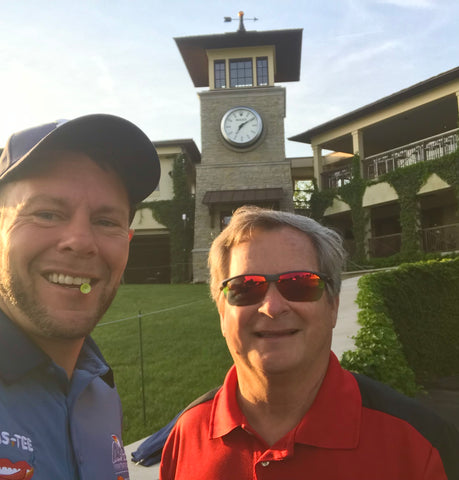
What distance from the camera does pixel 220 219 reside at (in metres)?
24.1

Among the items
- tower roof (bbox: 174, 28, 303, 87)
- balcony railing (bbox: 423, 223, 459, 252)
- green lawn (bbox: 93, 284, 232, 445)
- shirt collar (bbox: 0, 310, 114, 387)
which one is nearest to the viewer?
shirt collar (bbox: 0, 310, 114, 387)

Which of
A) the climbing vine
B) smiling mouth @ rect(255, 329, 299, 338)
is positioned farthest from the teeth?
the climbing vine

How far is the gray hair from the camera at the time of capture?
2.09 m

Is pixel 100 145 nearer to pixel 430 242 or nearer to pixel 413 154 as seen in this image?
pixel 430 242

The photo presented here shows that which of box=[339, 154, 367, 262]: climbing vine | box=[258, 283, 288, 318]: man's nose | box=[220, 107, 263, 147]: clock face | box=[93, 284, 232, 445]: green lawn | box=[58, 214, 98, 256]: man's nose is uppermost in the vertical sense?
box=[220, 107, 263, 147]: clock face

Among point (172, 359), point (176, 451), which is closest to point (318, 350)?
point (176, 451)

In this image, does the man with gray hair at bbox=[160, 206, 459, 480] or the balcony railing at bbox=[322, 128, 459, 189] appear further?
the balcony railing at bbox=[322, 128, 459, 189]

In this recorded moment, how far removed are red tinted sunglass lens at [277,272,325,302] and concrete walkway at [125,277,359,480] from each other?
9.81 ft

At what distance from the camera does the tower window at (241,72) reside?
2466 cm

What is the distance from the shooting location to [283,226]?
2086 mm

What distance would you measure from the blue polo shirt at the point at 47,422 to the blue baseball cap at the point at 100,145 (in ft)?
1.90

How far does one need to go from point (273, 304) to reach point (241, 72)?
81.0ft

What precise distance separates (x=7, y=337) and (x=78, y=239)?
1.33 ft

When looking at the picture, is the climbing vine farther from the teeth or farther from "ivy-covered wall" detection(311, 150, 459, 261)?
the teeth
